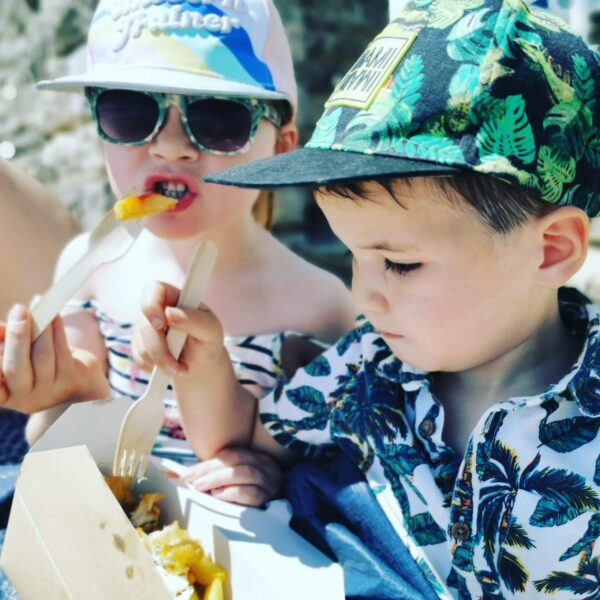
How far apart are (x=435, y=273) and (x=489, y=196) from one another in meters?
0.10

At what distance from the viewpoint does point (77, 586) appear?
839mm

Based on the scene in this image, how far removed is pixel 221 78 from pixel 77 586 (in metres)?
0.68

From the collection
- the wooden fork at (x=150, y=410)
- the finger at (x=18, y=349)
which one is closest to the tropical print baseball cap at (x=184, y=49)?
the wooden fork at (x=150, y=410)

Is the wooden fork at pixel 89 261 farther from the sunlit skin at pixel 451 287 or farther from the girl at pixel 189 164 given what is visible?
the sunlit skin at pixel 451 287

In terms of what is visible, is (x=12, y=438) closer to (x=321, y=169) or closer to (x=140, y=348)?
(x=140, y=348)

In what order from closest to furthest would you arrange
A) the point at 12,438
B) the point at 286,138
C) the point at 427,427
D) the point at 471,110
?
1. the point at 471,110
2. the point at 427,427
3. the point at 286,138
4. the point at 12,438

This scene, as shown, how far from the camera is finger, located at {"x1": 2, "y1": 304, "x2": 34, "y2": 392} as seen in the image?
1085 millimetres

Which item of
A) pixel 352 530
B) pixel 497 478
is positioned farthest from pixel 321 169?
pixel 352 530

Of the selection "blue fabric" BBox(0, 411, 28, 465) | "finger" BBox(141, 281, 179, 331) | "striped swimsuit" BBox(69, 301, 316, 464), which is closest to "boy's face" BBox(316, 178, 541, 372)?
"finger" BBox(141, 281, 179, 331)

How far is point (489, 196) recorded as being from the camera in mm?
848

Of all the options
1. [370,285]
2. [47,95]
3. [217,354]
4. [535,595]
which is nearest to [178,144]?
[217,354]

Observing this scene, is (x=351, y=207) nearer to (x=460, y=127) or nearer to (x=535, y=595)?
(x=460, y=127)

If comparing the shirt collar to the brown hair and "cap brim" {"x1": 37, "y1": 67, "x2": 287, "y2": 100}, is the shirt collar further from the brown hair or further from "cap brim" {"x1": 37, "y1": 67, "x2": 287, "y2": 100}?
"cap brim" {"x1": 37, "y1": 67, "x2": 287, "y2": 100}

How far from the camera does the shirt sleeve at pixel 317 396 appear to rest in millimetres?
1131
